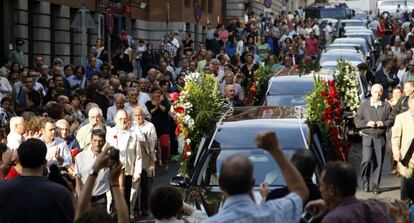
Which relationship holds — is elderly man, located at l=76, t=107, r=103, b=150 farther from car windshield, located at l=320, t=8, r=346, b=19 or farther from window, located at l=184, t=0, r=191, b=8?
car windshield, located at l=320, t=8, r=346, b=19

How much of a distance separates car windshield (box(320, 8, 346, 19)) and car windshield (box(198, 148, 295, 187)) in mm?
48418

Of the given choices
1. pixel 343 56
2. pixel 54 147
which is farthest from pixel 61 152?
pixel 343 56

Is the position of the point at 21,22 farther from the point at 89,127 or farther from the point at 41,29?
the point at 89,127

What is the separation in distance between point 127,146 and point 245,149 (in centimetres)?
223

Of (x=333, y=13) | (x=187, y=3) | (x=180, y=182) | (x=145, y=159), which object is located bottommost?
(x=145, y=159)

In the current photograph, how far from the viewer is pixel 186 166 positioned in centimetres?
1467

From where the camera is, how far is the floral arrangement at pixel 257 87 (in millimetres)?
22531

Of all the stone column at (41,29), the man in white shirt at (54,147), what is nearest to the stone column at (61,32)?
the stone column at (41,29)

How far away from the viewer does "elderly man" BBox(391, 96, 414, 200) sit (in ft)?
46.9

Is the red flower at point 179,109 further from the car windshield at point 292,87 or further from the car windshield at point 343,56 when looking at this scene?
the car windshield at point 343,56

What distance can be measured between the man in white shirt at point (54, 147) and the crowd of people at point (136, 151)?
15 mm

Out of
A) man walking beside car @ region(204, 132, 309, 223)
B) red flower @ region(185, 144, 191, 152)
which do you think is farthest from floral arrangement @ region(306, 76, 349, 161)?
man walking beside car @ region(204, 132, 309, 223)

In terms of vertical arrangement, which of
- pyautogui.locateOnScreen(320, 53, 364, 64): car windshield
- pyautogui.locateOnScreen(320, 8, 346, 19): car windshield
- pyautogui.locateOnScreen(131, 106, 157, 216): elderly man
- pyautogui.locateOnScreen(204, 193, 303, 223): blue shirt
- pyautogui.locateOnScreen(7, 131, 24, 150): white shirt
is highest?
pyautogui.locateOnScreen(320, 8, 346, 19): car windshield

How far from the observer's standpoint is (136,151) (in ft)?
47.6
